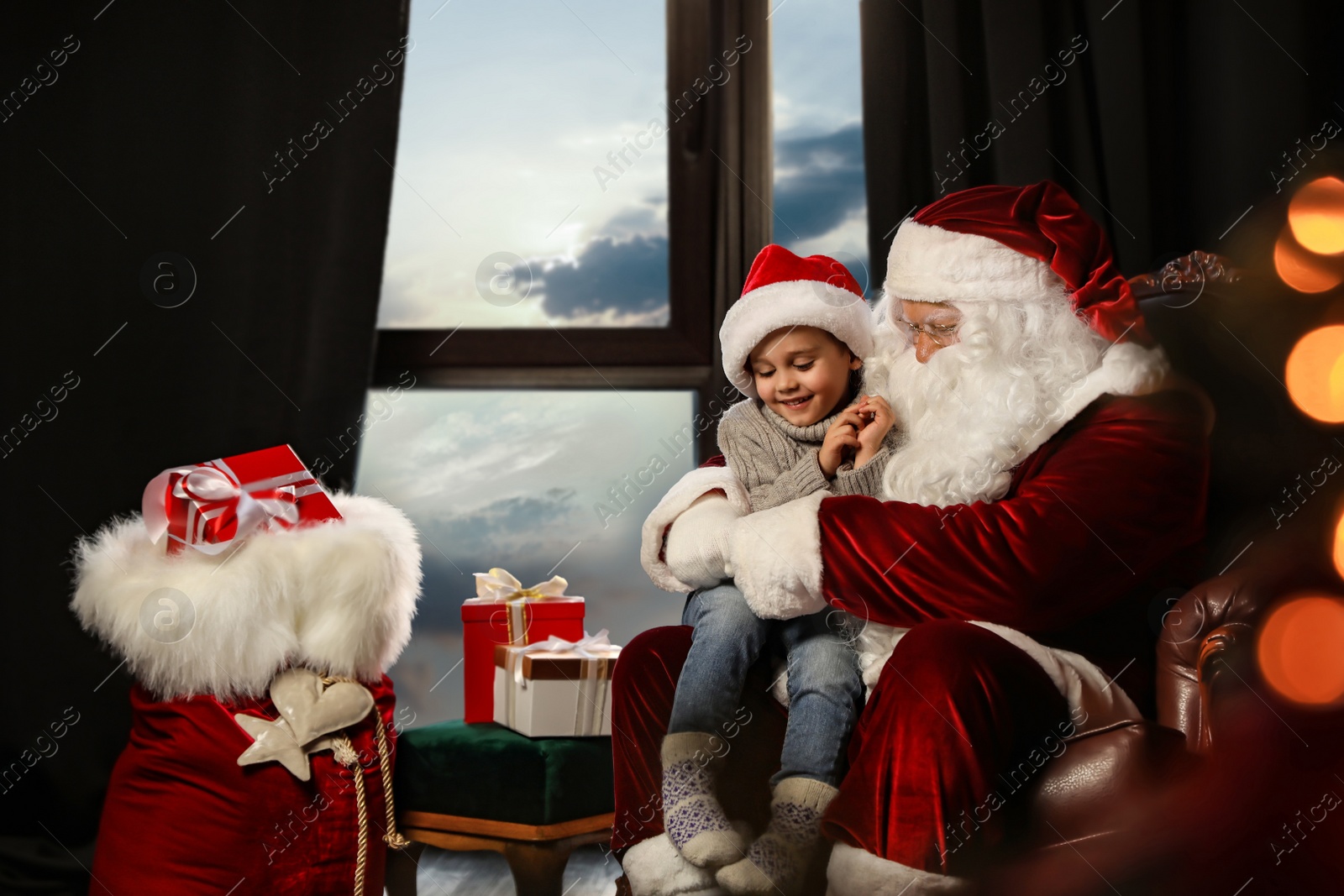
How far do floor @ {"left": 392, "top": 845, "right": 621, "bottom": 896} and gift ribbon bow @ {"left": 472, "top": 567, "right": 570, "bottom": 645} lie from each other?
2.02 feet

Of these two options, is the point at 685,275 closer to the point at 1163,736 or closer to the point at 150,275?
the point at 150,275

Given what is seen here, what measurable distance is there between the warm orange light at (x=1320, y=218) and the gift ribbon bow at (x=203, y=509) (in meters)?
1.76

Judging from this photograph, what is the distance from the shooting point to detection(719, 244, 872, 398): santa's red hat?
164 centimetres

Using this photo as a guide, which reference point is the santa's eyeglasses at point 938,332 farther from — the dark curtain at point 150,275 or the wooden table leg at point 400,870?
the dark curtain at point 150,275

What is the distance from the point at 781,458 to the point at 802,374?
5.7 inches

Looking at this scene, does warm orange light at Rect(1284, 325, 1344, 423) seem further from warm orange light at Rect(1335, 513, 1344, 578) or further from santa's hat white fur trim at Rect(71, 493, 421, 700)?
santa's hat white fur trim at Rect(71, 493, 421, 700)

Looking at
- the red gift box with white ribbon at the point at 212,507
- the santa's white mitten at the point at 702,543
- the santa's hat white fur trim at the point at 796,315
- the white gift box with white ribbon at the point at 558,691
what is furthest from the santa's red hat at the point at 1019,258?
the red gift box with white ribbon at the point at 212,507

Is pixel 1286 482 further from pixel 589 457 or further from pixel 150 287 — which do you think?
pixel 150 287

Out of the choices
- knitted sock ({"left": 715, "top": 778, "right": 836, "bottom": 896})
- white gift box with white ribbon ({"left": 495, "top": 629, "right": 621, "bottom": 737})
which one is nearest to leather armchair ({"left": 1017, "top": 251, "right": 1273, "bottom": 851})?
knitted sock ({"left": 715, "top": 778, "right": 836, "bottom": 896})

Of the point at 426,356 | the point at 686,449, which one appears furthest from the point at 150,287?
the point at 686,449

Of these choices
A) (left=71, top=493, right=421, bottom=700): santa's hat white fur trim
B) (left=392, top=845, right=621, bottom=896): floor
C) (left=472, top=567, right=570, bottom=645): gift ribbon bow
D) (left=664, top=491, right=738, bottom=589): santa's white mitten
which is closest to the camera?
(left=664, top=491, right=738, bottom=589): santa's white mitten

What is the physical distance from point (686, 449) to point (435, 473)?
69 cm

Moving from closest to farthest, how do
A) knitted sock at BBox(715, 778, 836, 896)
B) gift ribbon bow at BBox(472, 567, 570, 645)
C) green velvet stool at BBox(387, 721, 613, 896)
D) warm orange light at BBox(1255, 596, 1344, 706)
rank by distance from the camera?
warm orange light at BBox(1255, 596, 1344, 706)
knitted sock at BBox(715, 778, 836, 896)
green velvet stool at BBox(387, 721, 613, 896)
gift ribbon bow at BBox(472, 567, 570, 645)

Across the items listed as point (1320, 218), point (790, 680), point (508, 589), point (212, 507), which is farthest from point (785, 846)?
point (1320, 218)
